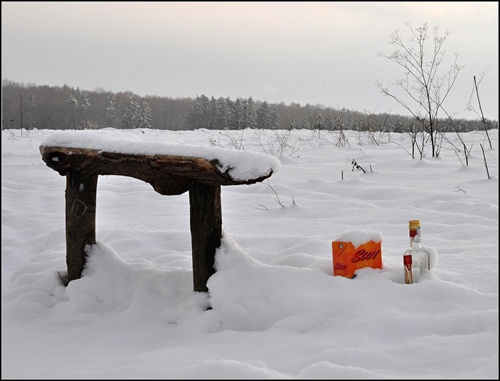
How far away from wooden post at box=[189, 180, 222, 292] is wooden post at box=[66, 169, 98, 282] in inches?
29.8

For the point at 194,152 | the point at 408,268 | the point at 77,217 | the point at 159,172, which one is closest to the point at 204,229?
the point at 159,172

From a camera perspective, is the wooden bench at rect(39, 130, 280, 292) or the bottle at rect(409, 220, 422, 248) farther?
the bottle at rect(409, 220, 422, 248)

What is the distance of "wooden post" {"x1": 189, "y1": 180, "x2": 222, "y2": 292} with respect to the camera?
273 cm

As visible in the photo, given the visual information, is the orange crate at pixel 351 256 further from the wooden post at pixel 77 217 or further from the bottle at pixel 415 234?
the wooden post at pixel 77 217

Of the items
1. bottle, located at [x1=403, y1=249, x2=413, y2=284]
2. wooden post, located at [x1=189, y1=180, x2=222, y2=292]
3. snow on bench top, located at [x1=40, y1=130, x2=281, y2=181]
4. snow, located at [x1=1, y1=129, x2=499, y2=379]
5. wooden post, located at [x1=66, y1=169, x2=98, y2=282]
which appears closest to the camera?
snow, located at [x1=1, y1=129, x2=499, y2=379]

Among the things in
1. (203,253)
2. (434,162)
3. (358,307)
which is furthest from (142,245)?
(434,162)

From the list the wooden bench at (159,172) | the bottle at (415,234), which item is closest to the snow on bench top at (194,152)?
the wooden bench at (159,172)

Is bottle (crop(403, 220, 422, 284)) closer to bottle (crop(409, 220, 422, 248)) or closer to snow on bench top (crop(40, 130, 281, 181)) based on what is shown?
bottle (crop(409, 220, 422, 248))

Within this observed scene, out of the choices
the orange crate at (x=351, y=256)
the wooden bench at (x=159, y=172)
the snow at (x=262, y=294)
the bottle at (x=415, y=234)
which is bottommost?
the snow at (x=262, y=294)

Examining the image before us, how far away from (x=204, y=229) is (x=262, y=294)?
457 millimetres

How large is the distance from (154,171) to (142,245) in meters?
1.26

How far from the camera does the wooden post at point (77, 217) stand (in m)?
3.13

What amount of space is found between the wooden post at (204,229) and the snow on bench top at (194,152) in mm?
249

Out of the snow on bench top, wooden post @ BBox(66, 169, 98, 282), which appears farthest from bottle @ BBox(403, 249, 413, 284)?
wooden post @ BBox(66, 169, 98, 282)
